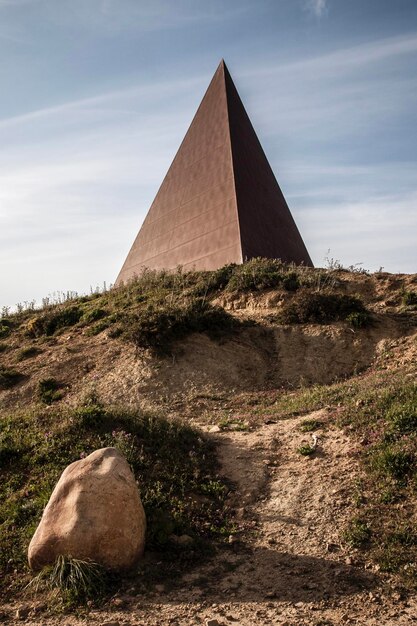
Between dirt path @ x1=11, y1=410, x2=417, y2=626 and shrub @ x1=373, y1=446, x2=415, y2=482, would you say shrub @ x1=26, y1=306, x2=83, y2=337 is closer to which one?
dirt path @ x1=11, y1=410, x2=417, y2=626

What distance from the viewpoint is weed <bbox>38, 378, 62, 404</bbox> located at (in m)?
15.0

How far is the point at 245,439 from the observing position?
10.4 meters

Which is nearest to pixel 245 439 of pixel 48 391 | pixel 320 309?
pixel 48 391

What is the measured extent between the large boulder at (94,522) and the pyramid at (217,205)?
1424cm

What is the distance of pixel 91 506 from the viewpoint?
6711 mm

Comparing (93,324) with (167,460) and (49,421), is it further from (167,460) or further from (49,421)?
(167,460)

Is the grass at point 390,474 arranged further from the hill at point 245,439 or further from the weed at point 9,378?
the weed at point 9,378

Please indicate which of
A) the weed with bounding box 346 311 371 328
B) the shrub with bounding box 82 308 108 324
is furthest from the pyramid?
the weed with bounding box 346 311 371 328

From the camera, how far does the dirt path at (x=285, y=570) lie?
5.86m

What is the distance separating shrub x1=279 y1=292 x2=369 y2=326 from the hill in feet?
0.14

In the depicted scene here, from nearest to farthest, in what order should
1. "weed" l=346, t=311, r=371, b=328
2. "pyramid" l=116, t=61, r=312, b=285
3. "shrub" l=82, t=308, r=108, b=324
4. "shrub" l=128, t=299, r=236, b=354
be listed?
1. "shrub" l=128, t=299, r=236, b=354
2. "weed" l=346, t=311, r=371, b=328
3. "shrub" l=82, t=308, r=108, b=324
4. "pyramid" l=116, t=61, r=312, b=285

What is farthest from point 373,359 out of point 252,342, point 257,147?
point 257,147

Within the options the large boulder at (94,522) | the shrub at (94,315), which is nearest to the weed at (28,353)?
the shrub at (94,315)

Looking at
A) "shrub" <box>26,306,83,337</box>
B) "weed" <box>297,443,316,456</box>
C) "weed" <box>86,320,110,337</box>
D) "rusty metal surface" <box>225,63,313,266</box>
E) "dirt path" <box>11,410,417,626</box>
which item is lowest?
"dirt path" <box>11,410,417,626</box>
